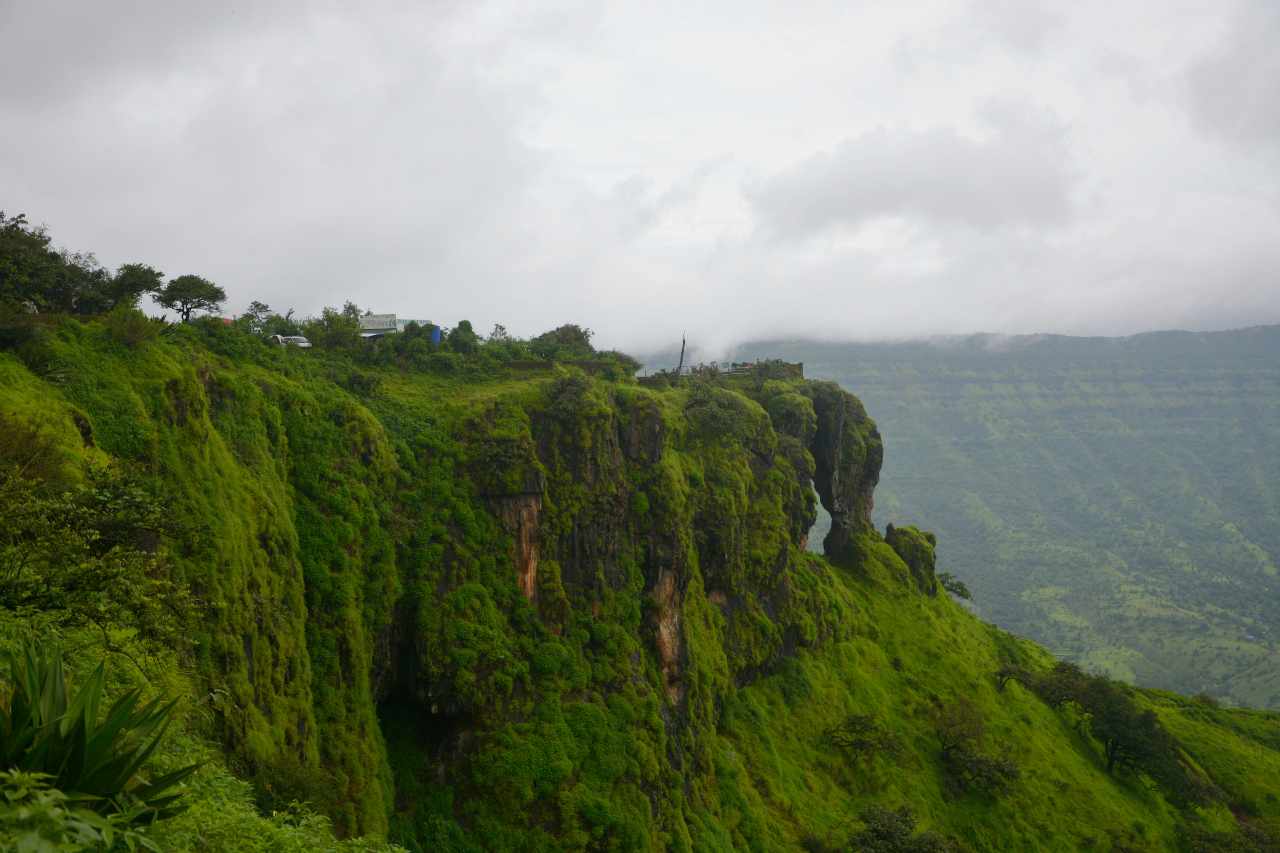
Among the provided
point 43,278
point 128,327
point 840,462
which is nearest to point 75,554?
point 128,327

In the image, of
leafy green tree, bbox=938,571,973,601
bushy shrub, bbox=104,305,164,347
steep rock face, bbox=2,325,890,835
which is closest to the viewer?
steep rock face, bbox=2,325,890,835

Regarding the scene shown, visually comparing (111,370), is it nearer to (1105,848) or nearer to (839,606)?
(839,606)

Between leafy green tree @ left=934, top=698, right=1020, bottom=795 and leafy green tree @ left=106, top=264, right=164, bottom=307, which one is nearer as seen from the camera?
leafy green tree @ left=106, top=264, right=164, bottom=307

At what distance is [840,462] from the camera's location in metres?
68.8

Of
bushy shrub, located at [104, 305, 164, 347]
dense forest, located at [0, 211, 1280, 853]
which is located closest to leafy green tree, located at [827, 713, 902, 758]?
dense forest, located at [0, 211, 1280, 853]

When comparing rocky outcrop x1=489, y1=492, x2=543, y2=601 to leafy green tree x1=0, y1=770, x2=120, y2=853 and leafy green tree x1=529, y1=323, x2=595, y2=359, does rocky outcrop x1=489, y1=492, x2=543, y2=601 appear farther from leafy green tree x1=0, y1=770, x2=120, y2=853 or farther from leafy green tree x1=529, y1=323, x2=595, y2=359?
leafy green tree x1=0, y1=770, x2=120, y2=853

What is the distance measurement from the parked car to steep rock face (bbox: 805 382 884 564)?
42183mm

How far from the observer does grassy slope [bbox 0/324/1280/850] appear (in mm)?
22688

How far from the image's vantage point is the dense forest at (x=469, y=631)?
12.3 m

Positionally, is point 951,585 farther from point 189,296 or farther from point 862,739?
point 189,296

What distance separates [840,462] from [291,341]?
47521mm

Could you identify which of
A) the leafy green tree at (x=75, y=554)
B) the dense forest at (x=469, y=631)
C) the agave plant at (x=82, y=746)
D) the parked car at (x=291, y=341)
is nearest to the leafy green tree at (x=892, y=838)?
the dense forest at (x=469, y=631)

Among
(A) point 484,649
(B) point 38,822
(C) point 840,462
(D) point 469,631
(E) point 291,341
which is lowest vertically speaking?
(A) point 484,649

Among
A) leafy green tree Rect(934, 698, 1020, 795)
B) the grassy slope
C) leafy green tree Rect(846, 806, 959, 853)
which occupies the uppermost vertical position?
the grassy slope
